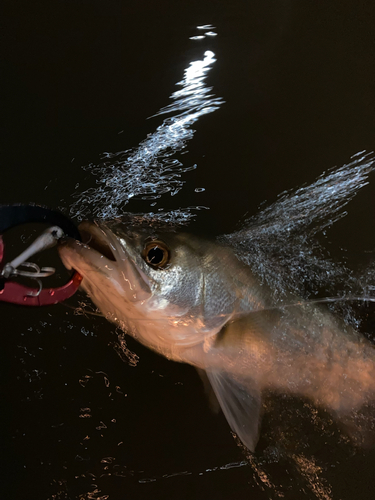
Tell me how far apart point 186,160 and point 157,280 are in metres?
0.62

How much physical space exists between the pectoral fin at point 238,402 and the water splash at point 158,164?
0.52 metres

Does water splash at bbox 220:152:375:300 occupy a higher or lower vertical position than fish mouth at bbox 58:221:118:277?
lower

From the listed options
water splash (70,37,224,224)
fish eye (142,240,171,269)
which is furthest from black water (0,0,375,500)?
fish eye (142,240,171,269)

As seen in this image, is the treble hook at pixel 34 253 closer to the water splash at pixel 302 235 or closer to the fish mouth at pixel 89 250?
the fish mouth at pixel 89 250

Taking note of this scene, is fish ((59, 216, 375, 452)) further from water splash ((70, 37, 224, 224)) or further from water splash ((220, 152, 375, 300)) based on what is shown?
water splash ((70, 37, 224, 224))

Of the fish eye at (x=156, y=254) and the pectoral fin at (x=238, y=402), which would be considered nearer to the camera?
the fish eye at (x=156, y=254)

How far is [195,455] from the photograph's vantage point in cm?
123

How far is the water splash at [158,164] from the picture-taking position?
4.16 feet

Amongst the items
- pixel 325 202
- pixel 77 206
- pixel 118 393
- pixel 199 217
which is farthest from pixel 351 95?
pixel 118 393

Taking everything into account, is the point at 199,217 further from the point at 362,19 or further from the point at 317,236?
the point at 362,19

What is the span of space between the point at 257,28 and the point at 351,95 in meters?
0.47

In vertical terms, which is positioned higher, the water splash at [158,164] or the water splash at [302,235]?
the water splash at [158,164]

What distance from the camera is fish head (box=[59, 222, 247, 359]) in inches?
35.1

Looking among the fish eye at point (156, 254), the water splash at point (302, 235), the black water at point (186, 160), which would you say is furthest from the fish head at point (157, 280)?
the black water at point (186, 160)
